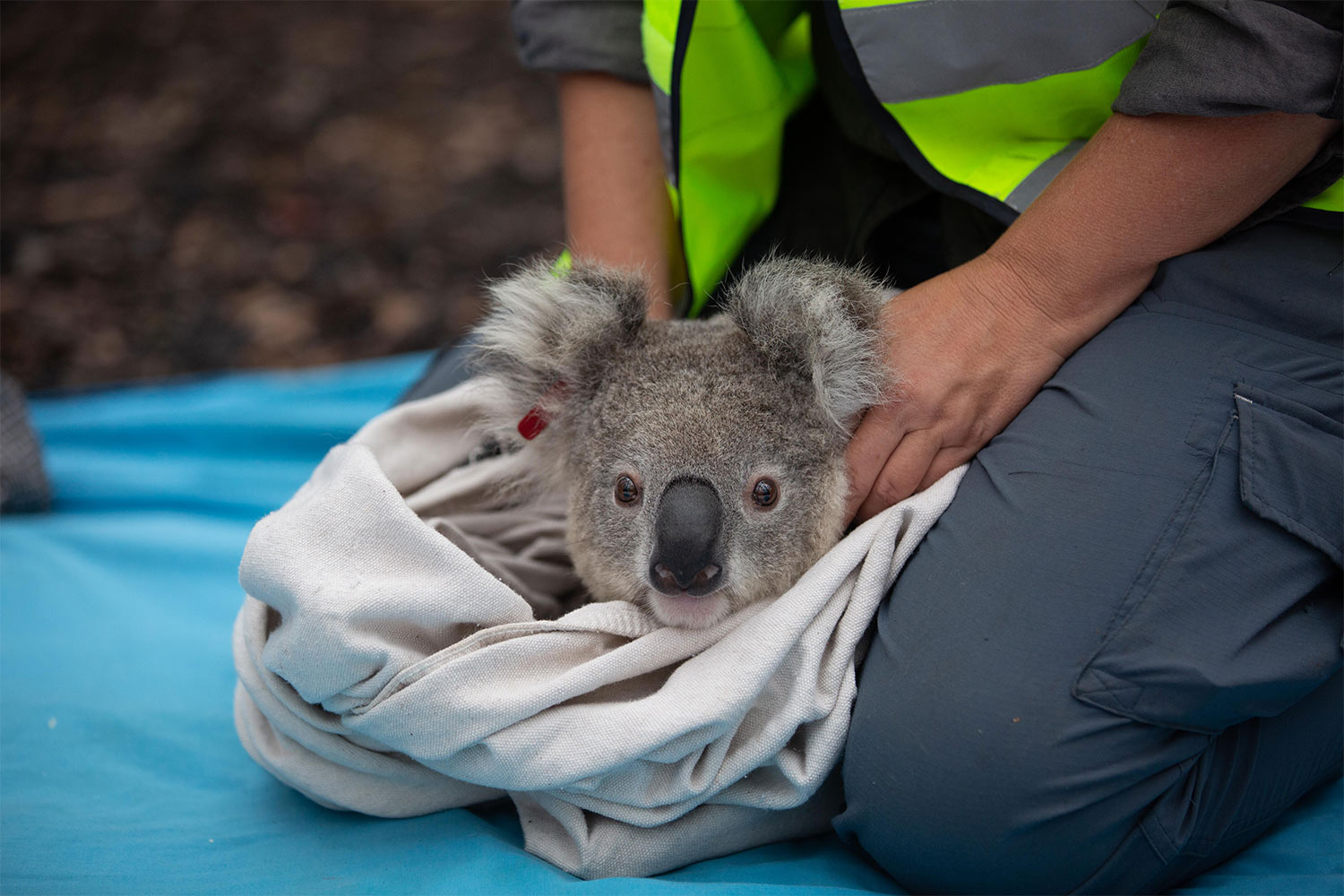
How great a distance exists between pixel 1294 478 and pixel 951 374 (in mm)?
476

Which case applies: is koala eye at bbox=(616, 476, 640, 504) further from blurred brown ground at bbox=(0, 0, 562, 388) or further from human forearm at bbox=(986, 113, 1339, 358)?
blurred brown ground at bbox=(0, 0, 562, 388)

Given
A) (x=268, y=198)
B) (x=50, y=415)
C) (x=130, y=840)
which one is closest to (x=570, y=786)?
(x=130, y=840)

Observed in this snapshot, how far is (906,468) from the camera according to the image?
157cm

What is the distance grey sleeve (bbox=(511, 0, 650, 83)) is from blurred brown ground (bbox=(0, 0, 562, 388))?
194 cm

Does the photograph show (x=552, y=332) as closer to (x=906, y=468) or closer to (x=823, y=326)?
(x=823, y=326)

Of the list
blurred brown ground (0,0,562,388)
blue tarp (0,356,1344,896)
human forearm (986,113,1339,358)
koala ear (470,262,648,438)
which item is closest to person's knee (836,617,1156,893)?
blue tarp (0,356,1344,896)

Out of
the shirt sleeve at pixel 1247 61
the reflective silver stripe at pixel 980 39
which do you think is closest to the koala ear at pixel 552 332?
the reflective silver stripe at pixel 980 39

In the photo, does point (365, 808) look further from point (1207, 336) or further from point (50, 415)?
point (50, 415)

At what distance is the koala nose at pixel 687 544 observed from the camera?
138cm

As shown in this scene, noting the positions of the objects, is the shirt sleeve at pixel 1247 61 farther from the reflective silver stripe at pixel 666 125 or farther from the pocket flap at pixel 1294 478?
the reflective silver stripe at pixel 666 125

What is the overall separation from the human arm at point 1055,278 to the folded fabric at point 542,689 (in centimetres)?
10

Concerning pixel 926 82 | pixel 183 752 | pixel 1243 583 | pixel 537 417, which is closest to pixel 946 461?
pixel 1243 583

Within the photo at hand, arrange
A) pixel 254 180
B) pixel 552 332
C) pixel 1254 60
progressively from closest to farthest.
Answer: pixel 1254 60
pixel 552 332
pixel 254 180

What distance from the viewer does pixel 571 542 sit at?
5.56ft
